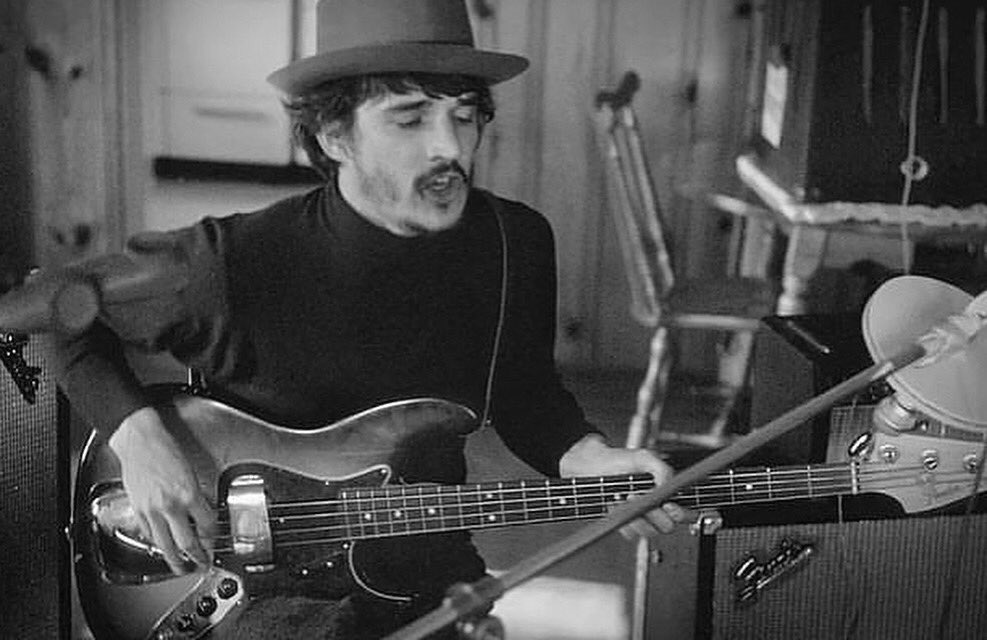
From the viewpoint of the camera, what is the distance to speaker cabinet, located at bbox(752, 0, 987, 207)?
150 cm

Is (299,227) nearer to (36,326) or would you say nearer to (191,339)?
(191,339)

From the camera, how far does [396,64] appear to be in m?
1.36

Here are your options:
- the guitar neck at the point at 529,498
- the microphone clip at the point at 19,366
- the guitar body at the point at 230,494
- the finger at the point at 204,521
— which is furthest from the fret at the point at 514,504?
the microphone clip at the point at 19,366

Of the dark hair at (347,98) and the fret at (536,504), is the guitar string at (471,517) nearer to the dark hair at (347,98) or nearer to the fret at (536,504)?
the fret at (536,504)

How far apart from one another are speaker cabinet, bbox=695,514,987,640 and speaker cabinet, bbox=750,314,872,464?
112 millimetres

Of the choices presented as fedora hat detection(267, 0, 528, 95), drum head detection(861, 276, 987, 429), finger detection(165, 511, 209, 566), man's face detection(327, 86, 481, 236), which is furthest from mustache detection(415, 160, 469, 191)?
drum head detection(861, 276, 987, 429)

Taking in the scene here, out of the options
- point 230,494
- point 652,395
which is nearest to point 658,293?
point 652,395

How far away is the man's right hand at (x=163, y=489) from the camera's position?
1.39m

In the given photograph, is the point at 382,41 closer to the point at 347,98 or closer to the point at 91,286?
the point at 347,98

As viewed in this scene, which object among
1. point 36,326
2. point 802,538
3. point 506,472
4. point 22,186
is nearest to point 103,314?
point 36,326

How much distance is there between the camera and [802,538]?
4.90ft

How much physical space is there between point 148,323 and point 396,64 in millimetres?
385

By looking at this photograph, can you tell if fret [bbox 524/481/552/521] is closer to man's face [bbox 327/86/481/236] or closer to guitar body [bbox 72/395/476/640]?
guitar body [bbox 72/395/476/640]

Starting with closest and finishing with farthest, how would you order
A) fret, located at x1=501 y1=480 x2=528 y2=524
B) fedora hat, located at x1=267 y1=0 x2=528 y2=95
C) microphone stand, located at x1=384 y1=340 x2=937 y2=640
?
microphone stand, located at x1=384 y1=340 x2=937 y2=640 → fedora hat, located at x1=267 y1=0 x2=528 y2=95 → fret, located at x1=501 y1=480 x2=528 y2=524
